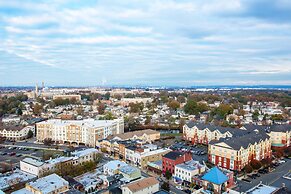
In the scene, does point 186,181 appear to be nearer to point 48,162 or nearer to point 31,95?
point 48,162

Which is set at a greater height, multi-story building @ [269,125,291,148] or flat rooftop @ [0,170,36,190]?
multi-story building @ [269,125,291,148]

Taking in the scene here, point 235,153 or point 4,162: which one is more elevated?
point 235,153

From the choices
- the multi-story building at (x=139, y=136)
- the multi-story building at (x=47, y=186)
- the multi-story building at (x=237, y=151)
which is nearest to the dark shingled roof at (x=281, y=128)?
the multi-story building at (x=237, y=151)

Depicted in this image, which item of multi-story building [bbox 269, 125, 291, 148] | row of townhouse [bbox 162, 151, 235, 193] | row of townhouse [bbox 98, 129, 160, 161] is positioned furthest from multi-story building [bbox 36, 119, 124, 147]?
multi-story building [bbox 269, 125, 291, 148]

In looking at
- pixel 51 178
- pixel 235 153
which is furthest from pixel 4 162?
pixel 235 153

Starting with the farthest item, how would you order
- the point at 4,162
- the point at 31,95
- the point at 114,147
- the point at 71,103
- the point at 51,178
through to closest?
the point at 31,95 → the point at 71,103 → the point at 114,147 → the point at 4,162 → the point at 51,178

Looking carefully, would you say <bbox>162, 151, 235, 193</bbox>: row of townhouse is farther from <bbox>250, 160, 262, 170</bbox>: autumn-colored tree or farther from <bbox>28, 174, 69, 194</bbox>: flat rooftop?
<bbox>28, 174, 69, 194</bbox>: flat rooftop
